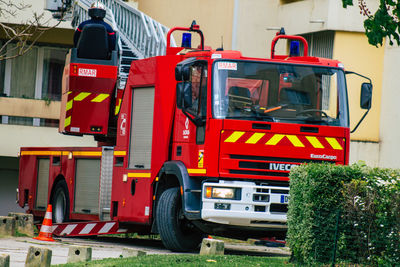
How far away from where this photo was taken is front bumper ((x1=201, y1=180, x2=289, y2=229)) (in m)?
12.7

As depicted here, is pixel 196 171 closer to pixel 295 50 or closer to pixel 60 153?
pixel 295 50

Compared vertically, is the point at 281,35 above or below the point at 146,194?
above

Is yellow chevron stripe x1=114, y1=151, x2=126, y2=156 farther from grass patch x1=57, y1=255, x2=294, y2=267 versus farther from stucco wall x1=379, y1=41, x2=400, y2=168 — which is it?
stucco wall x1=379, y1=41, x2=400, y2=168

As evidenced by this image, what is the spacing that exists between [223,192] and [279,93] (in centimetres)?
165

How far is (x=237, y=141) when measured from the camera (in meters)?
12.7

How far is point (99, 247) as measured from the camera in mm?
14883

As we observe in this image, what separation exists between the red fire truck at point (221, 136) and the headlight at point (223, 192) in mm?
14

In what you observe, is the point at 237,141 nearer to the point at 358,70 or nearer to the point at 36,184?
the point at 36,184

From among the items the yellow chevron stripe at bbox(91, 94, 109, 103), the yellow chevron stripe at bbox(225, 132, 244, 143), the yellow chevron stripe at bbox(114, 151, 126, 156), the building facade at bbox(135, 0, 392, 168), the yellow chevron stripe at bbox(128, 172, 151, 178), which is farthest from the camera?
the building facade at bbox(135, 0, 392, 168)

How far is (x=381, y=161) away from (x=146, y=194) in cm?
1112

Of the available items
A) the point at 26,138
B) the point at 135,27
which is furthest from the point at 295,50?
the point at 26,138

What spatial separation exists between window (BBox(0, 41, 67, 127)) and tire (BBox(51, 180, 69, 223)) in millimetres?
8746

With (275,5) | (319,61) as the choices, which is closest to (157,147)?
(319,61)

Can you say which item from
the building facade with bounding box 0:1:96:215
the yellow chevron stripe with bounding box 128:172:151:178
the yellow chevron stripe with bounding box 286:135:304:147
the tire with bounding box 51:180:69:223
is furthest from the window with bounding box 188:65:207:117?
the building facade with bounding box 0:1:96:215
